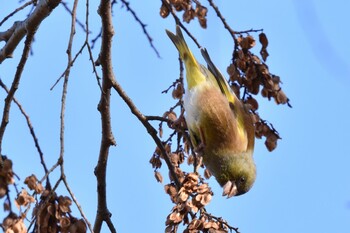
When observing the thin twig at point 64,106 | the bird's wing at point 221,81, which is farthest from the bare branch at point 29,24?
the bird's wing at point 221,81

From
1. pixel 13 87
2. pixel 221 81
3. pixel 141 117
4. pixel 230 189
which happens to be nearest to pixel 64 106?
pixel 13 87

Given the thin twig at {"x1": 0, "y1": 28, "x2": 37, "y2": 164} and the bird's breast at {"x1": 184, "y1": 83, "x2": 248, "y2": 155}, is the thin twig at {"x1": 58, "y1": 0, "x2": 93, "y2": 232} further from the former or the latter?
the bird's breast at {"x1": 184, "y1": 83, "x2": 248, "y2": 155}

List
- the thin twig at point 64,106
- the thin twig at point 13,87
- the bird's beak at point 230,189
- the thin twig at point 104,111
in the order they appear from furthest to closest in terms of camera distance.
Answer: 1. the bird's beak at point 230,189
2. the thin twig at point 104,111
3. the thin twig at point 13,87
4. the thin twig at point 64,106

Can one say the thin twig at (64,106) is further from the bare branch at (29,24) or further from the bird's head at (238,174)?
the bird's head at (238,174)

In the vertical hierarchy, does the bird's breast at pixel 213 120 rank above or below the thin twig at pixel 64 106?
above

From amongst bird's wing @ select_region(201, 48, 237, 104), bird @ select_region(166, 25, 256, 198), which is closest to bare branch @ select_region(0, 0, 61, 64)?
bird @ select_region(166, 25, 256, 198)

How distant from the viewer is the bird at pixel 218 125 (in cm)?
394

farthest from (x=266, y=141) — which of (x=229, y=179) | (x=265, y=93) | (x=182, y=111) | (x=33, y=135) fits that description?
(x=33, y=135)

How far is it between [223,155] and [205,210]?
139cm

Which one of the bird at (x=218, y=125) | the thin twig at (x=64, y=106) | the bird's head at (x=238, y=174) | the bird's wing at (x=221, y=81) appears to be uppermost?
the bird's wing at (x=221, y=81)

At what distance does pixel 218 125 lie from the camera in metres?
4.05

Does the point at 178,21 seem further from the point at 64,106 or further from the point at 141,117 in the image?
the point at 64,106

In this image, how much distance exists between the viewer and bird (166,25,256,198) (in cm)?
394

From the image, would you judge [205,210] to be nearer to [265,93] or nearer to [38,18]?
[265,93]
